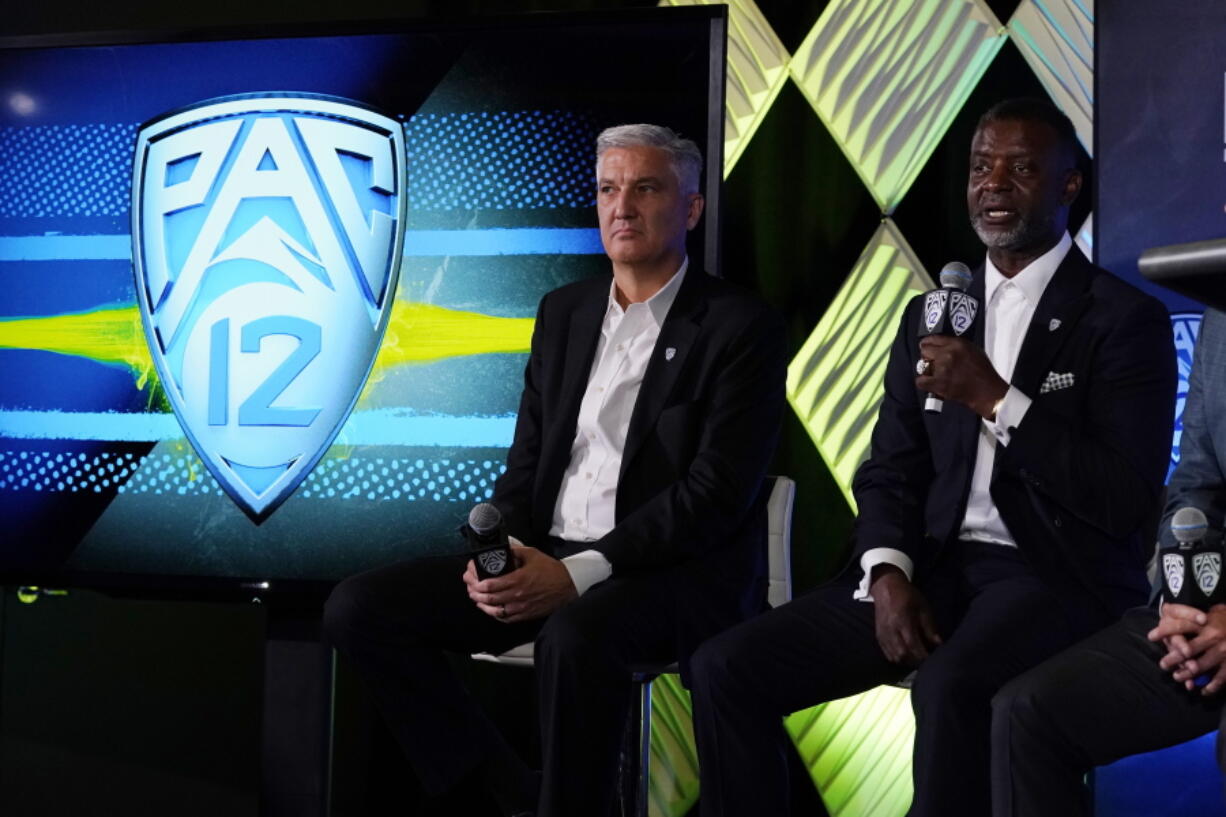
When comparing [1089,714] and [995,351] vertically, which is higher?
[995,351]

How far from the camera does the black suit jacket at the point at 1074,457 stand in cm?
240

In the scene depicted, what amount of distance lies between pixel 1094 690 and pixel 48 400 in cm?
277

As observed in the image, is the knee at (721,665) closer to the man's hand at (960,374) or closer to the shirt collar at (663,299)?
the man's hand at (960,374)

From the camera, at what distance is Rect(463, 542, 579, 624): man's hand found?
2.64 metres

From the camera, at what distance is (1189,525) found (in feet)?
6.37

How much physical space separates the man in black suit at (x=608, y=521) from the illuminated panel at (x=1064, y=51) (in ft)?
2.80

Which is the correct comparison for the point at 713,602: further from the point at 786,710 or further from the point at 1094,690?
the point at 1094,690

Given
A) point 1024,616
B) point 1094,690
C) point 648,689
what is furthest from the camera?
point 648,689

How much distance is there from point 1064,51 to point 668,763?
1.94 m

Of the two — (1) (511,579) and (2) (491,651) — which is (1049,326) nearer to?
(1) (511,579)

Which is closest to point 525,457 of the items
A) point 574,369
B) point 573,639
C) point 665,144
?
point 574,369

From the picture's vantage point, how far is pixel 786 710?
8.21 ft

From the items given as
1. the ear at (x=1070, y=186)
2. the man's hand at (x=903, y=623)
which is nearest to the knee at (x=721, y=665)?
the man's hand at (x=903, y=623)

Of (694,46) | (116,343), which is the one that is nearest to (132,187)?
(116,343)
